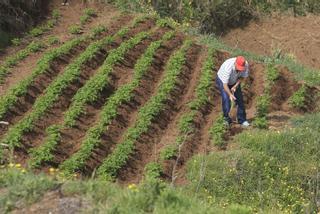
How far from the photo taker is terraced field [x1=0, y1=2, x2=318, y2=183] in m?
10.1

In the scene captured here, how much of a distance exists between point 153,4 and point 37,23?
14.7 ft

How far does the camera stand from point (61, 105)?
11633 millimetres

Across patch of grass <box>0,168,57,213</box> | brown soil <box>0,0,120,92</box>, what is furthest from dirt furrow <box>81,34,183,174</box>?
patch of grass <box>0,168,57,213</box>

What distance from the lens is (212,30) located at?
19.7 meters

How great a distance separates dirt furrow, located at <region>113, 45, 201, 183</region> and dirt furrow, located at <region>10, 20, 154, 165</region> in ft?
5.12

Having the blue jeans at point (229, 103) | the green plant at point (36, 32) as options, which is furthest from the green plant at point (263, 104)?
the green plant at point (36, 32)

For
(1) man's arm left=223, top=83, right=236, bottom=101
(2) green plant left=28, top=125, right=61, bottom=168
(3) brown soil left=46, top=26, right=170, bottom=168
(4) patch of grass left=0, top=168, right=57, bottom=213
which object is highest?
(4) patch of grass left=0, top=168, right=57, bottom=213

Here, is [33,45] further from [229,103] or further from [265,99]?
[265,99]

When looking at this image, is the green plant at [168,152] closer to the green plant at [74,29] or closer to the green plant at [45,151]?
the green plant at [45,151]

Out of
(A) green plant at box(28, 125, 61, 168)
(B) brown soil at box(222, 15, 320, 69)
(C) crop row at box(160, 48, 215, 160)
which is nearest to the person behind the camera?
(A) green plant at box(28, 125, 61, 168)

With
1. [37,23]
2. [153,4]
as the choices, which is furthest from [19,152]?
[153,4]

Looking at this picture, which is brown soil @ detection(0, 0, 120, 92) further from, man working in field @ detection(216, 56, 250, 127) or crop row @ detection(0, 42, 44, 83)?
man working in field @ detection(216, 56, 250, 127)

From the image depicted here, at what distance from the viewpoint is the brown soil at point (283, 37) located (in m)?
18.5

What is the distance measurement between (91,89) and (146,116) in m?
1.30
